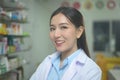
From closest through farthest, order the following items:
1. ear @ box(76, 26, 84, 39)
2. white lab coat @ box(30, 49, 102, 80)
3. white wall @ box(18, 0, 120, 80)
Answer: white lab coat @ box(30, 49, 102, 80) < ear @ box(76, 26, 84, 39) < white wall @ box(18, 0, 120, 80)

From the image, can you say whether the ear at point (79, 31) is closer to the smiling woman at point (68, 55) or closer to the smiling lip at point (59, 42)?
the smiling woman at point (68, 55)

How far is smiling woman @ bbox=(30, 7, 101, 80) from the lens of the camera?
1114 mm

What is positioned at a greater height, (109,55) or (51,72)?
(51,72)

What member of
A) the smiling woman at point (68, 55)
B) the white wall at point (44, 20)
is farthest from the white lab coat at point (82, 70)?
the white wall at point (44, 20)

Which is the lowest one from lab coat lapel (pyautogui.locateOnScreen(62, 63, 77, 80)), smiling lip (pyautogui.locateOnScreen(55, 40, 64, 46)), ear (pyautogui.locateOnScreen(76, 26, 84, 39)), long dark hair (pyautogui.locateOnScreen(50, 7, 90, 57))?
lab coat lapel (pyautogui.locateOnScreen(62, 63, 77, 80))

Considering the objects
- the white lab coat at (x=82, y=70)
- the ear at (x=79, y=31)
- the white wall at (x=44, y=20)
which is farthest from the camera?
the white wall at (x=44, y=20)

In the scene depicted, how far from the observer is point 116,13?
5.11 m

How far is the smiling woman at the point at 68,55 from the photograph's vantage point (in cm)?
111

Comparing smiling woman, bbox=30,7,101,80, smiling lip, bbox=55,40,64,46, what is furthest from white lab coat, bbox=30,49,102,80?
smiling lip, bbox=55,40,64,46

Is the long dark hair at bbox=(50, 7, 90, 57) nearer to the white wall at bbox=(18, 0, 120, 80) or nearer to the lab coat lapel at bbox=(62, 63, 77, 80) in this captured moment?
the lab coat lapel at bbox=(62, 63, 77, 80)

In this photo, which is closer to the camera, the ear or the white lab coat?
the white lab coat

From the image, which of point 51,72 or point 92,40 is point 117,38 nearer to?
point 92,40

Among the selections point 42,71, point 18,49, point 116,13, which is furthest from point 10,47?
point 116,13

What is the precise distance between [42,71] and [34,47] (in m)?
3.97
